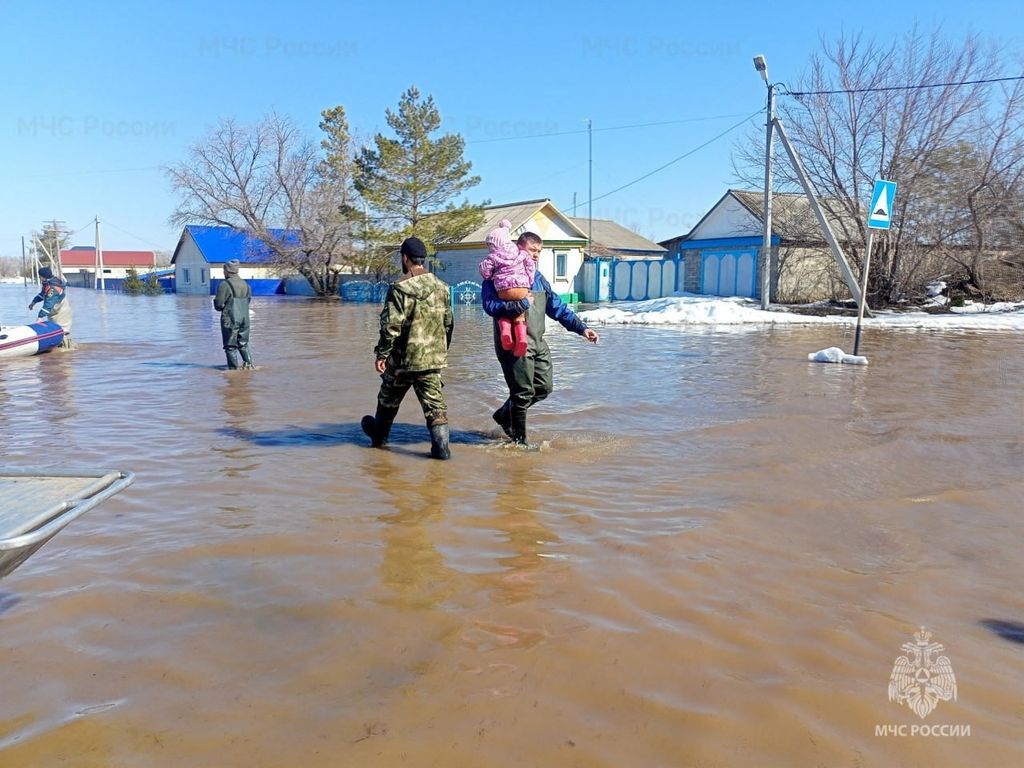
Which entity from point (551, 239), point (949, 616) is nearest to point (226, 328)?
point (949, 616)

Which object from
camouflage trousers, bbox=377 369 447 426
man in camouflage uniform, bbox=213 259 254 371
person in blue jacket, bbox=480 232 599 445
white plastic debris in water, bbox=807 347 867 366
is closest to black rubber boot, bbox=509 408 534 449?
person in blue jacket, bbox=480 232 599 445

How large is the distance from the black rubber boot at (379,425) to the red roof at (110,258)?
366 feet

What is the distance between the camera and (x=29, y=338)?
12.8m

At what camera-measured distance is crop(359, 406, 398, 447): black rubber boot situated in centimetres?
613

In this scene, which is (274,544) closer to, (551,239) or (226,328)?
(226,328)

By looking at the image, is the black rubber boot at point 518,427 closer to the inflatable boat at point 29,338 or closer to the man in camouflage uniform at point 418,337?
the man in camouflage uniform at point 418,337

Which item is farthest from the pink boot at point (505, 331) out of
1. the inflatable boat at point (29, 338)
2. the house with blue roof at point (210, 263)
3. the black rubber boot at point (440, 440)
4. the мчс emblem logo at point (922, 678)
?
the house with blue roof at point (210, 263)

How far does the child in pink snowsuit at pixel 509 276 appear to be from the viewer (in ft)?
18.9

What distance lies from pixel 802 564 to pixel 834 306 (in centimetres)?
2382

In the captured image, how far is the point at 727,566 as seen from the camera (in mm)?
3664

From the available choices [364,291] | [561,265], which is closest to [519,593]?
[561,265]

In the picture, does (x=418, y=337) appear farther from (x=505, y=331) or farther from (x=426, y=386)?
(x=505, y=331)

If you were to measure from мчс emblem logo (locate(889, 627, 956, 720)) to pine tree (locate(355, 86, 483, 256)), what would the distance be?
34163 mm

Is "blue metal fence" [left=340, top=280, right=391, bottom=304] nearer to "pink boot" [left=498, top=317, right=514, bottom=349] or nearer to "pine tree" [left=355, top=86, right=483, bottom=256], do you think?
"pine tree" [left=355, top=86, right=483, bottom=256]
